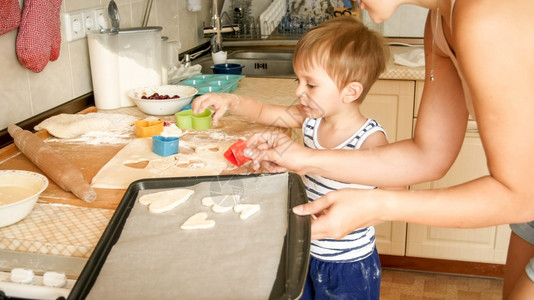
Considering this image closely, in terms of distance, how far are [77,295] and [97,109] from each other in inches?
44.7

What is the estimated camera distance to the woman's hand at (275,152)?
3.64 ft

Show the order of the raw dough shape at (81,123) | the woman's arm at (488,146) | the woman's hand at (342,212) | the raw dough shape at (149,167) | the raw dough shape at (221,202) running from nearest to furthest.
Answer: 1. the woman's arm at (488,146)
2. the woman's hand at (342,212)
3. the raw dough shape at (221,202)
4. the raw dough shape at (149,167)
5. the raw dough shape at (81,123)

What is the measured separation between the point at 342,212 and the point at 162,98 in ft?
3.24

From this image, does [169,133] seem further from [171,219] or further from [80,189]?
[171,219]

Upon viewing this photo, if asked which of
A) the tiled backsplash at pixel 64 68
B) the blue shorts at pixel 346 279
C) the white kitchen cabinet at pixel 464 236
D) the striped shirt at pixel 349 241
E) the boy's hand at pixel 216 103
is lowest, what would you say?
the white kitchen cabinet at pixel 464 236

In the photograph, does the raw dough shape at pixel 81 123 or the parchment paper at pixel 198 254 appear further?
the raw dough shape at pixel 81 123

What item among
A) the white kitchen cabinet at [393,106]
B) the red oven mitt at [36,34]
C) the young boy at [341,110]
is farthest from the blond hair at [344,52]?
the white kitchen cabinet at [393,106]

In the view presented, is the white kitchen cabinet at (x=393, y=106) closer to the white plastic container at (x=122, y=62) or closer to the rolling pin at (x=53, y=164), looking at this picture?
the white plastic container at (x=122, y=62)

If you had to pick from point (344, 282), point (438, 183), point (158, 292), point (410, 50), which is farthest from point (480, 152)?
point (158, 292)

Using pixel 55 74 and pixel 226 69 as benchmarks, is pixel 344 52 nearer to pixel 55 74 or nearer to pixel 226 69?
pixel 55 74

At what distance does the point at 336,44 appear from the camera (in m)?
1.29

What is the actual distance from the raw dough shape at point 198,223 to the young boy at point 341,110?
441 millimetres

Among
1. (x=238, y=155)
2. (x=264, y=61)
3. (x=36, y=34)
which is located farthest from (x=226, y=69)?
(x=238, y=155)

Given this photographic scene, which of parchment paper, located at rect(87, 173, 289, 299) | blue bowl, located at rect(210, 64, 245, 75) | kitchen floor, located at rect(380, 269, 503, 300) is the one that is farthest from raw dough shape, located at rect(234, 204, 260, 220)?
kitchen floor, located at rect(380, 269, 503, 300)
